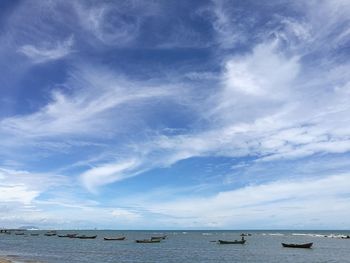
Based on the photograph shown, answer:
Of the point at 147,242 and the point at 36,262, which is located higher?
the point at 147,242

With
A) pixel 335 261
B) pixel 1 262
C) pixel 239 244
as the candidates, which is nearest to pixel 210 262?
pixel 335 261

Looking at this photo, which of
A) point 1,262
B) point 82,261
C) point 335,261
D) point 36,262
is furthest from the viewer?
point 335,261

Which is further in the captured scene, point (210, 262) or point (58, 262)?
point (210, 262)

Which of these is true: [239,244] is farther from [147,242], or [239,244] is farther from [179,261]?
[179,261]

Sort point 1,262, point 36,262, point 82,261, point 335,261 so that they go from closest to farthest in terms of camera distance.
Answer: point 1,262, point 36,262, point 82,261, point 335,261

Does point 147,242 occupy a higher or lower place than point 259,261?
higher

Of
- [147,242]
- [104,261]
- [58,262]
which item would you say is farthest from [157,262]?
[147,242]

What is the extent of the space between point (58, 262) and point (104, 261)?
18.5 feet

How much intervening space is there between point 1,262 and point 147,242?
60.5 metres

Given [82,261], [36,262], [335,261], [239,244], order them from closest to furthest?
[36,262], [82,261], [335,261], [239,244]

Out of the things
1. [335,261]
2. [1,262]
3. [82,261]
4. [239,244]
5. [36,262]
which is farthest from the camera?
[239,244]

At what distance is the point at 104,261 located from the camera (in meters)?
50.2

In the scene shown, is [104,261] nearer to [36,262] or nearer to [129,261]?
[129,261]

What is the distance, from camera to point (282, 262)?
52094mm
